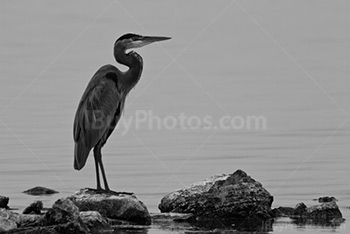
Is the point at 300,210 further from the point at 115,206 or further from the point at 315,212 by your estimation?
the point at 115,206

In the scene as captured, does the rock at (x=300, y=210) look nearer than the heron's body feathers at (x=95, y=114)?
Yes

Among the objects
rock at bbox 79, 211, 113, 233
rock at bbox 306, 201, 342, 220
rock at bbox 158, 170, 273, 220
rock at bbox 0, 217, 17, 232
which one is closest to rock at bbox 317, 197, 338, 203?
rock at bbox 306, 201, 342, 220

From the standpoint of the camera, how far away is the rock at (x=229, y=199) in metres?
14.9

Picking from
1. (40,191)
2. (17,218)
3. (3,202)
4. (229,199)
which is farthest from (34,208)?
(229,199)

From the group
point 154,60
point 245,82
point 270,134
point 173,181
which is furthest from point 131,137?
point 154,60

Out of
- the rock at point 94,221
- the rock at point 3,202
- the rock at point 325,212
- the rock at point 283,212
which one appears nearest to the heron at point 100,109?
the rock at point 3,202

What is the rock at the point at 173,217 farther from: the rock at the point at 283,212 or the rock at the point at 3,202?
the rock at the point at 3,202

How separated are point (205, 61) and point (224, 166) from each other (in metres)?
14.2

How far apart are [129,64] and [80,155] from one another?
1.74 meters

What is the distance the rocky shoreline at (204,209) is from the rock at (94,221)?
1 centimetres

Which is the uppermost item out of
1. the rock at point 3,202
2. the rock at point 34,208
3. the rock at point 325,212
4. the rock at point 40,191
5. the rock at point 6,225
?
the rock at point 40,191

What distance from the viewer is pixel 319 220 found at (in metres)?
14.7

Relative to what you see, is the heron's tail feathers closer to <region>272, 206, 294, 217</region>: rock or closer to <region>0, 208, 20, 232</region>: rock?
<region>0, 208, 20, 232</region>: rock

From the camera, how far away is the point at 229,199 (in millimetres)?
14953
